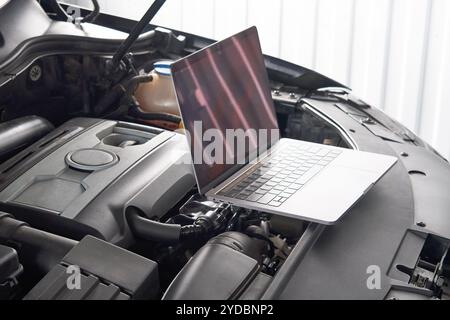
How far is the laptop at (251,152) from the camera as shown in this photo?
0.88 metres

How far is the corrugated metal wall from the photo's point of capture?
72.2 inches

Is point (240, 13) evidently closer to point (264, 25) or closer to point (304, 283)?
point (264, 25)

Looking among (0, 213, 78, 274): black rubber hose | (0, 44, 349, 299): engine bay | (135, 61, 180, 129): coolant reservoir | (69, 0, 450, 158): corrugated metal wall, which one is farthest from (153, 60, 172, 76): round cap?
(69, 0, 450, 158): corrugated metal wall

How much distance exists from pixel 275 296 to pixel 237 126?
0.36 meters

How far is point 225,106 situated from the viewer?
973 mm

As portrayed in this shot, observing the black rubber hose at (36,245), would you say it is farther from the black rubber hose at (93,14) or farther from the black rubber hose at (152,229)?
the black rubber hose at (93,14)

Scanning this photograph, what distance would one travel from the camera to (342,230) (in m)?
0.84

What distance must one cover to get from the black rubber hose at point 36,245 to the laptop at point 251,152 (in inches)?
8.3

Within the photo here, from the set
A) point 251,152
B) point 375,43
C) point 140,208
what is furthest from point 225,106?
point 375,43

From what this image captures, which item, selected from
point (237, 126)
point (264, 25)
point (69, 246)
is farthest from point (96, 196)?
point (264, 25)

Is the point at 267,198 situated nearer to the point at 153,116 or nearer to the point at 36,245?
the point at 36,245

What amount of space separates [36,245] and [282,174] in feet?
1.28

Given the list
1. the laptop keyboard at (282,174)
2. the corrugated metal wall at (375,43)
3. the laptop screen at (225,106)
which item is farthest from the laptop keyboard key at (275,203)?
the corrugated metal wall at (375,43)

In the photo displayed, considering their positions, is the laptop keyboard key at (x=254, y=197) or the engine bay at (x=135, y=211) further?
the laptop keyboard key at (x=254, y=197)
